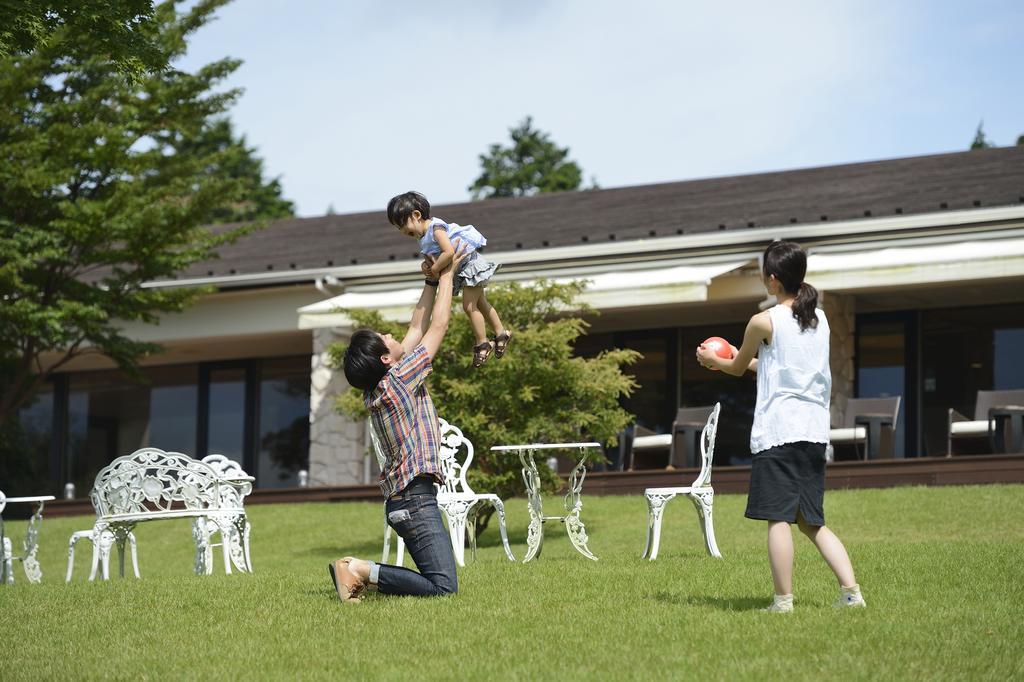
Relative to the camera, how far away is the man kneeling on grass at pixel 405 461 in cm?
645

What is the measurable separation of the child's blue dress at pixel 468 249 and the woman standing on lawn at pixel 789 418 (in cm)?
193

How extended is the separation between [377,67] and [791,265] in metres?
15.5

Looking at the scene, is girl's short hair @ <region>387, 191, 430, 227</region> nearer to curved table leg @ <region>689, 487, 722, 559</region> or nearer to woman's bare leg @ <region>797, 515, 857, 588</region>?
woman's bare leg @ <region>797, 515, 857, 588</region>

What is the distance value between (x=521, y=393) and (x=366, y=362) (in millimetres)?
5785

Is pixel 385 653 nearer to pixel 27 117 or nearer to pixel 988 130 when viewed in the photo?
pixel 27 117

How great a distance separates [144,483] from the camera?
30.3 feet

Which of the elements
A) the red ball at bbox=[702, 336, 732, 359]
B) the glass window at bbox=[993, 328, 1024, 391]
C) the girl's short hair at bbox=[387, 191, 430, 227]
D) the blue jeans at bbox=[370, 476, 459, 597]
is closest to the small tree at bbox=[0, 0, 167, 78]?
the girl's short hair at bbox=[387, 191, 430, 227]

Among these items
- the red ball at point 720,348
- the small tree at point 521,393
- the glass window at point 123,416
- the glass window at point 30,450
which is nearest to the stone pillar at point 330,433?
the glass window at point 123,416

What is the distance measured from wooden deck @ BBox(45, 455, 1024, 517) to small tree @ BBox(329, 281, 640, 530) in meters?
1.90

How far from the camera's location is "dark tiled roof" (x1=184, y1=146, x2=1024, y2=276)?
51.8ft

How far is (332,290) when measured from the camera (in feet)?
59.0

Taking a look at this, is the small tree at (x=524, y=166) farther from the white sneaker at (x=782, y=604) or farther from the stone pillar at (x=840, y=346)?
the white sneaker at (x=782, y=604)

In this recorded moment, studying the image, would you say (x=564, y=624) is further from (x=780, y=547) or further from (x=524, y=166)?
(x=524, y=166)

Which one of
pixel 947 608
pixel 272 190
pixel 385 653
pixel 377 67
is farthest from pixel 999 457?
pixel 272 190
